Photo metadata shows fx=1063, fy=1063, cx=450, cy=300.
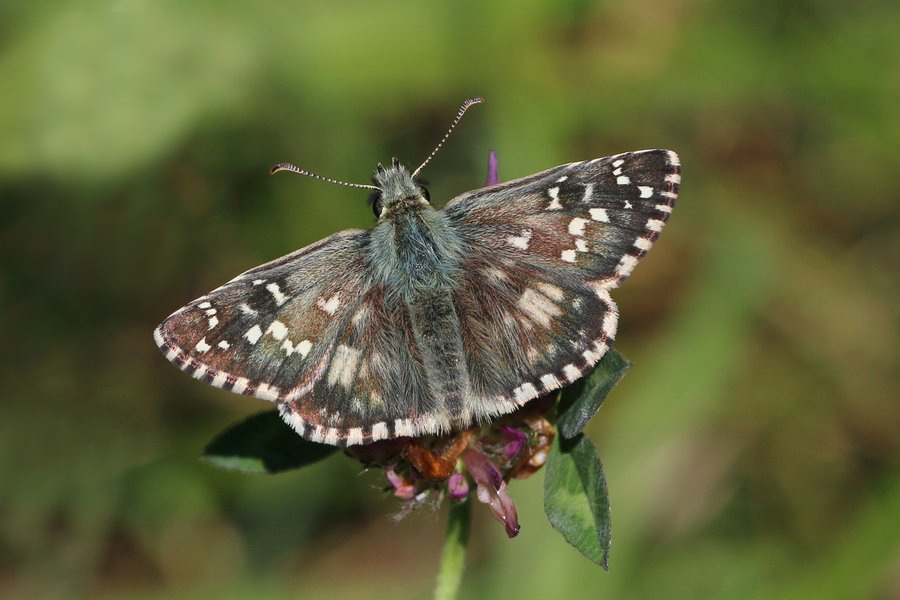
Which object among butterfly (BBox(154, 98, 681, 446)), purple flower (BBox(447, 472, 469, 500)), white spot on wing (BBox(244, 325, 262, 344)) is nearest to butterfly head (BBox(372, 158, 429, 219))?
butterfly (BBox(154, 98, 681, 446))

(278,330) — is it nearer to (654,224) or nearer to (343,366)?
(343,366)

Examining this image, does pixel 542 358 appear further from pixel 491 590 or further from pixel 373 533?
pixel 373 533

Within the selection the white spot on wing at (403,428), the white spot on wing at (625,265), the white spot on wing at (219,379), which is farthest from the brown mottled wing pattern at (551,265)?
the white spot on wing at (219,379)

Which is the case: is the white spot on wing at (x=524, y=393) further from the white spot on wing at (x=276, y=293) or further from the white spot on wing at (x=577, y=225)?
the white spot on wing at (x=276, y=293)

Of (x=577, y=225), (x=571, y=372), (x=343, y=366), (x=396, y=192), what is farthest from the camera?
(x=396, y=192)

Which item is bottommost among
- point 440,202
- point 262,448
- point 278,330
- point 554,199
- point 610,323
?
point 440,202

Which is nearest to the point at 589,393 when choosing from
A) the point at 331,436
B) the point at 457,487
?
the point at 457,487

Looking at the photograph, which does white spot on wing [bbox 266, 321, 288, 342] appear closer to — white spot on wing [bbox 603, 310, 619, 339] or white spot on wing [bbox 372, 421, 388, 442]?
white spot on wing [bbox 372, 421, 388, 442]
